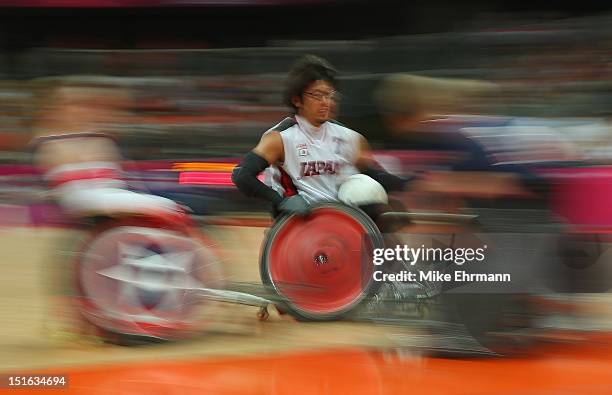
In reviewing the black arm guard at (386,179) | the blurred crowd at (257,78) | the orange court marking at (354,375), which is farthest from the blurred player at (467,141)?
the blurred crowd at (257,78)

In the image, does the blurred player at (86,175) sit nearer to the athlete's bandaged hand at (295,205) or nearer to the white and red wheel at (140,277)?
the white and red wheel at (140,277)

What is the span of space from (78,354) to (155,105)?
14.5 ft

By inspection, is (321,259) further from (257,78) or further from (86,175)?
(257,78)

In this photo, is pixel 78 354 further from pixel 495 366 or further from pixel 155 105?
pixel 155 105

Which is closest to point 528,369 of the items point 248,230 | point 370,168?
point 370,168

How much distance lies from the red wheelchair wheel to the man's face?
397mm

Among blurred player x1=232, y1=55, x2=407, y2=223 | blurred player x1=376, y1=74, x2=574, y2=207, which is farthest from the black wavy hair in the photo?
blurred player x1=376, y1=74, x2=574, y2=207

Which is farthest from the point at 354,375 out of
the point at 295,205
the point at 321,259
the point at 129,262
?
the point at 129,262

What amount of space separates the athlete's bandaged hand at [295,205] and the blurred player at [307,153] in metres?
0.01

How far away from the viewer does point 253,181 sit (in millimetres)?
4062

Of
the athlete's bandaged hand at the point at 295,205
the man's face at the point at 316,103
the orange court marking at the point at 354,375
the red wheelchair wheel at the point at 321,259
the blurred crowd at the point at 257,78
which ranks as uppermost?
the blurred crowd at the point at 257,78

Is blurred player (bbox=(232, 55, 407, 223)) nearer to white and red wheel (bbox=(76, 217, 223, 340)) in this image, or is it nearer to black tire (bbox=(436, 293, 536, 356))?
white and red wheel (bbox=(76, 217, 223, 340))

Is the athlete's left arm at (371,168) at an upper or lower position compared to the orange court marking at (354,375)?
upper

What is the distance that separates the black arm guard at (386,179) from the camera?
4188 millimetres
